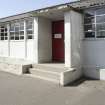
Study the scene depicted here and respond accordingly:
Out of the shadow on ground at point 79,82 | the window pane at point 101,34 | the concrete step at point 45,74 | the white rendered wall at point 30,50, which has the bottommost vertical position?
the shadow on ground at point 79,82

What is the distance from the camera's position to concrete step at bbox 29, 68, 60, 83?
290 inches

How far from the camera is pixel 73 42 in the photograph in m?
7.85

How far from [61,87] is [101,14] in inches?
165

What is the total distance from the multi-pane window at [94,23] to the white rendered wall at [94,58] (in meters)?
0.35

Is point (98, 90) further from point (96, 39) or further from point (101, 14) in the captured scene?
point (101, 14)

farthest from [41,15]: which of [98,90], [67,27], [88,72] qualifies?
[98,90]

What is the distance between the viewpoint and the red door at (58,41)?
33.5 ft

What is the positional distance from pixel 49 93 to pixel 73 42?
124 inches

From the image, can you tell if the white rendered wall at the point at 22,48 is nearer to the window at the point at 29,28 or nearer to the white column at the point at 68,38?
the window at the point at 29,28

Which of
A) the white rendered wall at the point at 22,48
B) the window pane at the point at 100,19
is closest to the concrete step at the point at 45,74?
the white rendered wall at the point at 22,48

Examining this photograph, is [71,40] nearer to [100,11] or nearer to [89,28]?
[89,28]

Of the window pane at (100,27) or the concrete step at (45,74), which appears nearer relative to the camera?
the concrete step at (45,74)

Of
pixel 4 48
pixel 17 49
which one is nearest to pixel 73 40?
pixel 17 49

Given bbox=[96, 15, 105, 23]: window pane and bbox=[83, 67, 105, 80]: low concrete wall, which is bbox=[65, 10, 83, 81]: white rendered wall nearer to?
bbox=[83, 67, 105, 80]: low concrete wall
